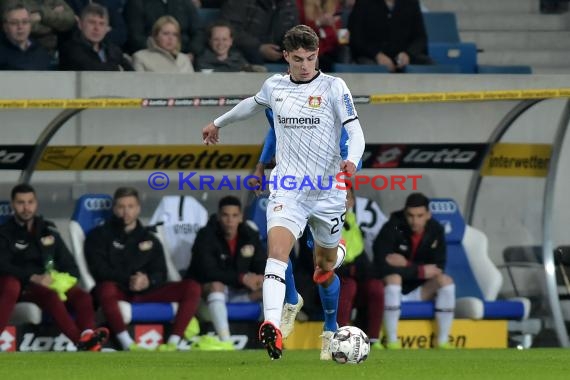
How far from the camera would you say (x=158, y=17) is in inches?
572

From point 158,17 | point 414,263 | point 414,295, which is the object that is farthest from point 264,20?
point 414,295

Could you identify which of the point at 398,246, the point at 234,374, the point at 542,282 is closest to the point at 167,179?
the point at 398,246

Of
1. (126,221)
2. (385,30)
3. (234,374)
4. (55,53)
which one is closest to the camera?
(234,374)

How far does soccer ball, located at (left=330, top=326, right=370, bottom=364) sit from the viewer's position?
915cm

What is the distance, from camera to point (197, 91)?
1348cm

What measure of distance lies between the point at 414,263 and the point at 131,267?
96.4 inches

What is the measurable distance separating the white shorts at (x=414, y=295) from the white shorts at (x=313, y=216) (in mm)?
3993

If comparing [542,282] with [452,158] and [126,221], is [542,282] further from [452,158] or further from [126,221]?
[126,221]

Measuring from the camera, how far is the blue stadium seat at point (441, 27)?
16.4m

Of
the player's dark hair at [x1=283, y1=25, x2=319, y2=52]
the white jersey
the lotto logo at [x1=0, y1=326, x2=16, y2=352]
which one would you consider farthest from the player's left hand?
the lotto logo at [x1=0, y1=326, x2=16, y2=352]

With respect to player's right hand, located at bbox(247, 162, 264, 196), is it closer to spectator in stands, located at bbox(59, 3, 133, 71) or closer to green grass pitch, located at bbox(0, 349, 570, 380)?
green grass pitch, located at bbox(0, 349, 570, 380)

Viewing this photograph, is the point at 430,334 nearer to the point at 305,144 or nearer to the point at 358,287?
the point at 358,287

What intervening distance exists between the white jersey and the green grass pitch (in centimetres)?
108

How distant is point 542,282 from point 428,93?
2.03 meters
